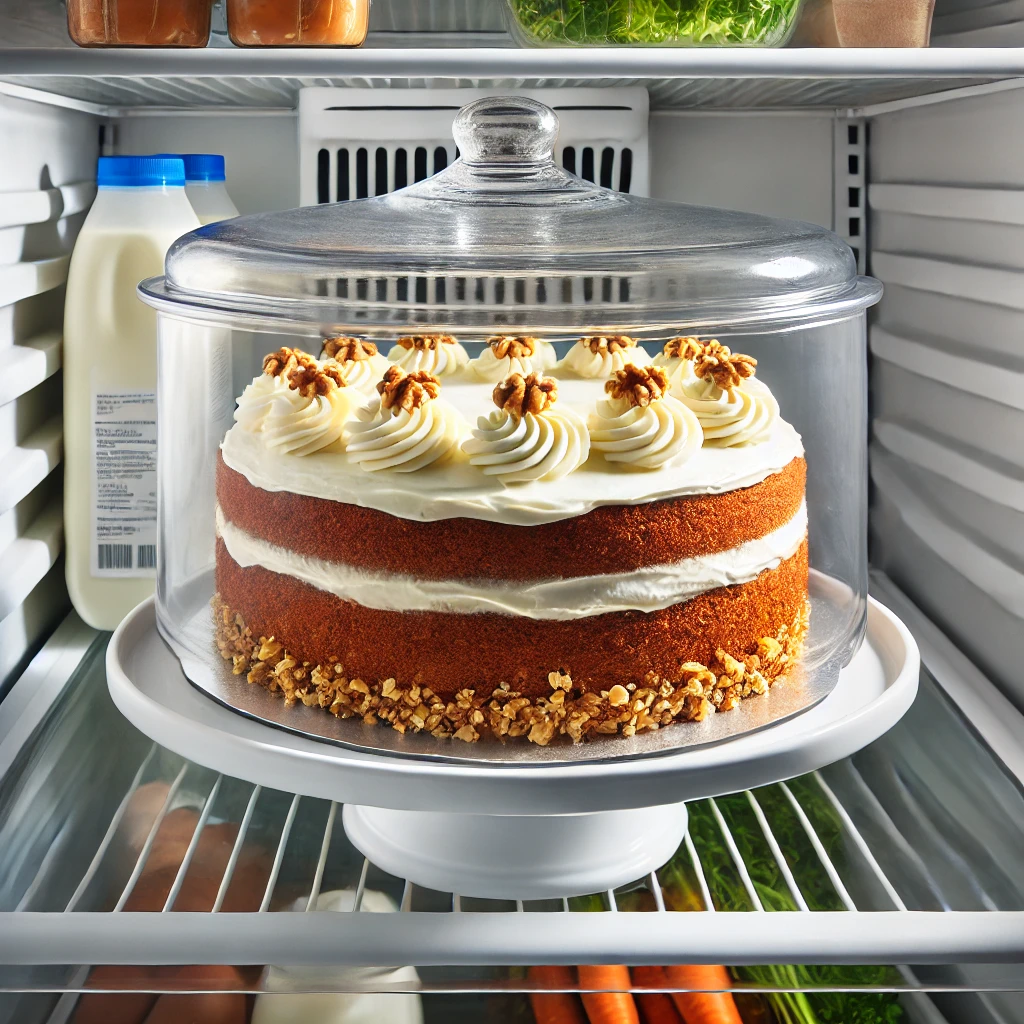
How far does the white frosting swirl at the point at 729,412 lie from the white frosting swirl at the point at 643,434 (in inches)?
1.8

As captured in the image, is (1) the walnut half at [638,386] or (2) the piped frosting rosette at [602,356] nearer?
(1) the walnut half at [638,386]

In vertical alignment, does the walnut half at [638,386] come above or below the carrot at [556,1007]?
above

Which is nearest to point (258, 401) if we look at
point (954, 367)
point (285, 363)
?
point (285, 363)

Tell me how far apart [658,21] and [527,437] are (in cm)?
41

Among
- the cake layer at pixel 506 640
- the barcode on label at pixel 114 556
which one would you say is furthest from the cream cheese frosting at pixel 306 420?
the barcode on label at pixel 114 556

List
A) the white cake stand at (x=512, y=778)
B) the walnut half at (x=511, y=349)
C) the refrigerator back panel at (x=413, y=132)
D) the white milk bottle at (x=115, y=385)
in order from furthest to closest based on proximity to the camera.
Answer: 1. the refrigerator back panel at (x=413, y=132)
2. the white milk bottle at (x=115, y=385)
3. the walnut half at (x=511, y=349)
4. the white cake stand at (x=512, y=778)

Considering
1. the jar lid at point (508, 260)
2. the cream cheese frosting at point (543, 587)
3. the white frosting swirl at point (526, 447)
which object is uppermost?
the jar lid at point (508, 260)

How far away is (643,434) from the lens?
84cm

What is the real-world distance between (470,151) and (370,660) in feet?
1.40

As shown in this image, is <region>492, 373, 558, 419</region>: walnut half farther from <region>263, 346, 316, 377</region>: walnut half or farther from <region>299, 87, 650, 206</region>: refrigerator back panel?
<region>299, 87, 650, 206</region>: refrigerator back panel

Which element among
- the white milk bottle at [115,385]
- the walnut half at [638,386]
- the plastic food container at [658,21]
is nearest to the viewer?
the walnut half at [638,386]

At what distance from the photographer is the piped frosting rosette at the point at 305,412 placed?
2.83 feet

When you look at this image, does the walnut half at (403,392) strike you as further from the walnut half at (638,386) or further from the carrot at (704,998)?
the carrot at (704,998)

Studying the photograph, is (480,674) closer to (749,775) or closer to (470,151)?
(749,775)
